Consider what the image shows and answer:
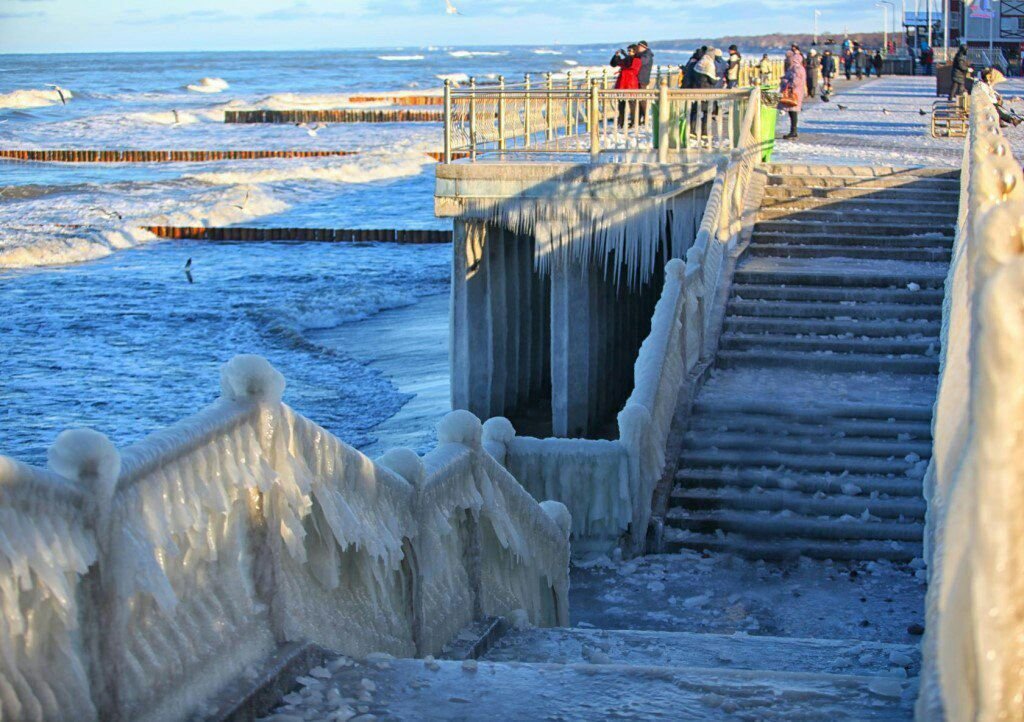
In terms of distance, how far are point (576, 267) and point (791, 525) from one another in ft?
17.5

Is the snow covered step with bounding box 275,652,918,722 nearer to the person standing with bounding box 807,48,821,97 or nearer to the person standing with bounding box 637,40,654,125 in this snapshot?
the person standing with bounding box 637,40,654,125

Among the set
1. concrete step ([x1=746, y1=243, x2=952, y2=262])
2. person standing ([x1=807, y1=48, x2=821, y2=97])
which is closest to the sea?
concrete step ([x1=746, y1=243, x2=952, y2=262])

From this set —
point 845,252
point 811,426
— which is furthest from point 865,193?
point 811,426

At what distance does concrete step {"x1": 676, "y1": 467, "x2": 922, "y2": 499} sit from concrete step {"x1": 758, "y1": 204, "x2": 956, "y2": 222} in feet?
17.4

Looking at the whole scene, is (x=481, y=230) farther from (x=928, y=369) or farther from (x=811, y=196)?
(x=928, y=369)

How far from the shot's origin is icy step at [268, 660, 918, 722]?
183 inches

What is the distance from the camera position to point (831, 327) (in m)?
→ 13.9

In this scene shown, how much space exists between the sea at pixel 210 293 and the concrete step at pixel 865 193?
5239 millimetres

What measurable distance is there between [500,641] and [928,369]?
7.52 m

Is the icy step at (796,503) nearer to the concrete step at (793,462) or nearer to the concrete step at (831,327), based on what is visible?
the concrete step at (793,462)

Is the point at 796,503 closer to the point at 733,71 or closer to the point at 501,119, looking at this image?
the point at 501,119

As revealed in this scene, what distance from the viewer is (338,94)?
340 feet

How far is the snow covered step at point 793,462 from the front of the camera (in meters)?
11.6

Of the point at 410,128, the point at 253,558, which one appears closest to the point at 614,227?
the point at 253,558
